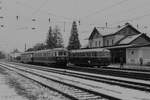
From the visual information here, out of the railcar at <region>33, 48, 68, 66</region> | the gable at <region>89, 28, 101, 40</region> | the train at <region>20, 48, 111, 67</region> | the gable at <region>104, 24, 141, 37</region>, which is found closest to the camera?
the railcar at <region>33, 48, 68, 66</region>

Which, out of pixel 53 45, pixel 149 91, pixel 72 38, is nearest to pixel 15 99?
pixel 149 91

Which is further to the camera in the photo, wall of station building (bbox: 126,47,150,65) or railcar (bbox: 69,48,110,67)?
wall of station building (bbox: 126,47,150,65)

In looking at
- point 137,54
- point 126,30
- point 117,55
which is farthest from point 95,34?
point 137,54

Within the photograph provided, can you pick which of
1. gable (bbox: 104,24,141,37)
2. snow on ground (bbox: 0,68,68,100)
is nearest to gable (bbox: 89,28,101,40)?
gable (bbox: 104,24,141,37)

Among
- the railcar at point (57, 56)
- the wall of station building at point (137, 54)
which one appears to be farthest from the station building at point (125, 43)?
the railcar at point (57, 56)

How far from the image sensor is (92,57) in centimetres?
3391

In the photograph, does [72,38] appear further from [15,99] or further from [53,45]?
[15,99]

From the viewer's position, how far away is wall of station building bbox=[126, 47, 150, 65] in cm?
4159

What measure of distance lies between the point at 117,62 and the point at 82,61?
1219 centimetres

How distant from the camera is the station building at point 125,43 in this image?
4159 centimetres

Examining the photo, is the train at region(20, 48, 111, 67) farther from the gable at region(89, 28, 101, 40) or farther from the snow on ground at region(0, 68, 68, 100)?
the gable at region(89, 28, 101, 40)

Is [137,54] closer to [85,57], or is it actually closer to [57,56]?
[85,57]

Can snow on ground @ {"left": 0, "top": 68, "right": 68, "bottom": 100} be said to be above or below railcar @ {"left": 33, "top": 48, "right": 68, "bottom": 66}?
below

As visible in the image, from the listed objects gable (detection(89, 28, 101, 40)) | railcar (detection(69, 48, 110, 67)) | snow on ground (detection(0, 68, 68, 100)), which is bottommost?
snow on ground (detection(0, 68, 68, 100))
